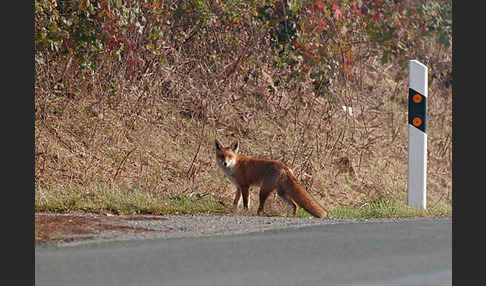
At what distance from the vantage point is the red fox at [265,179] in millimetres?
10109

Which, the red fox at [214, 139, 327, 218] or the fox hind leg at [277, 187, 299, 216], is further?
the fox hind leg at [277, 187, 299, 216]

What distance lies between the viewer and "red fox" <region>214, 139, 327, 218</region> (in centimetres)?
1011

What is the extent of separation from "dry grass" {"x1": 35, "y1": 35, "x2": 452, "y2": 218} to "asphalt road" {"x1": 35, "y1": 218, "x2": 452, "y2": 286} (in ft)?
10.1

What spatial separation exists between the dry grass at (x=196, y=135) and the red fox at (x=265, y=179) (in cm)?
59

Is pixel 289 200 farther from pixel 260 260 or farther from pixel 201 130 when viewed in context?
pixel 260 260

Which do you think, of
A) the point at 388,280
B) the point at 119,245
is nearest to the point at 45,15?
the point at 119,245

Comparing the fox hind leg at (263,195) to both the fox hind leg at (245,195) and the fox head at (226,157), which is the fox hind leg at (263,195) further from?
the fox head at (226,157)

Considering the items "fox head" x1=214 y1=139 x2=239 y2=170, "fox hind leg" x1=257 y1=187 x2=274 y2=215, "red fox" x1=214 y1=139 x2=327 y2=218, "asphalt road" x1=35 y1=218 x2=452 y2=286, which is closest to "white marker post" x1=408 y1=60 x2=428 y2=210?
"red fox" x1=214 y1=139 x2=327 y2=218

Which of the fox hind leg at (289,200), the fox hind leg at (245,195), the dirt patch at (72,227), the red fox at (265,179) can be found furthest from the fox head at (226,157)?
the dirt patch at (72,227)

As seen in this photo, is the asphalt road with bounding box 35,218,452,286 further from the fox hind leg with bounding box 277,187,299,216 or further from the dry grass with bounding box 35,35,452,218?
the dry grass with bounding box 35,35,452,218

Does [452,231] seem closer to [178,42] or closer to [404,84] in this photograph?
[178,42]

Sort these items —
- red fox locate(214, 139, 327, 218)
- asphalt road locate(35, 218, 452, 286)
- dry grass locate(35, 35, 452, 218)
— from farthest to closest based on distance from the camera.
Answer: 1. dry grass locate(35, 35, 452, 218)
2. red fox locate(214, 139, 327, 218)
3. asphalt road locate(35, 218, 452, 286)

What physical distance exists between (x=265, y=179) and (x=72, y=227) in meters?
3.52

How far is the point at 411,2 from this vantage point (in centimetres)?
1964
